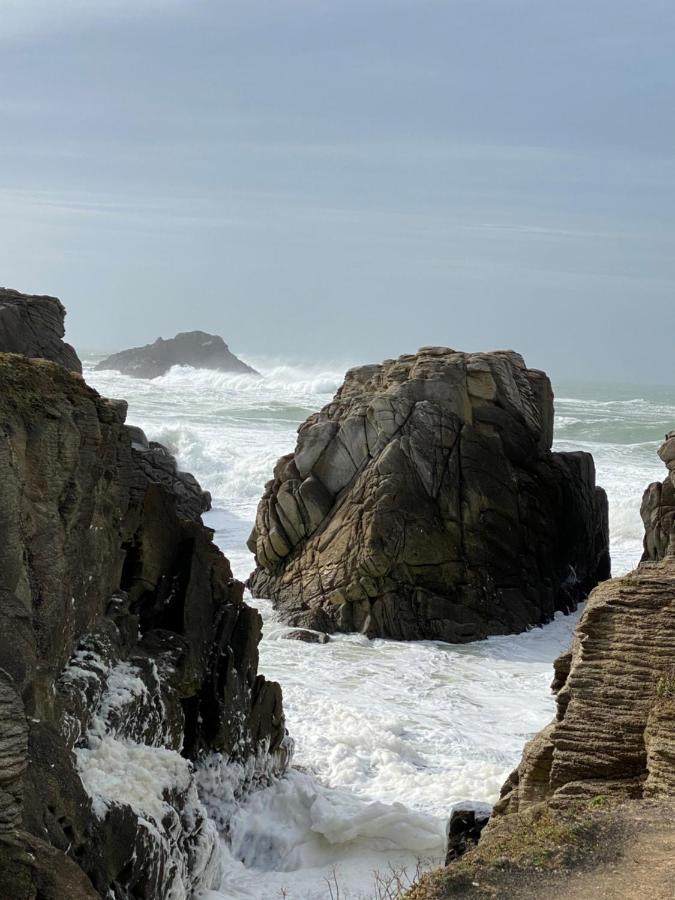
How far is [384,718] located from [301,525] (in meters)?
8.60

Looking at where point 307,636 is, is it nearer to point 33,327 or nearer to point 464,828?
point 33,327

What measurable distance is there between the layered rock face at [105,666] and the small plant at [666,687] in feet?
14.5

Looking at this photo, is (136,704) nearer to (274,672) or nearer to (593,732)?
(593,732)

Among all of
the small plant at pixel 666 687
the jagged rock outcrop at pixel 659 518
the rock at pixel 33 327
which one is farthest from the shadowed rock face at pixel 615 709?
the jagged rock outcrop at pixel 659 518

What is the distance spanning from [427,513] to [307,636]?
3670mm

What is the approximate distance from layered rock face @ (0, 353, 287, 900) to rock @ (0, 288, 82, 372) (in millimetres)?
2913

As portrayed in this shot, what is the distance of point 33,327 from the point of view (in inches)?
666

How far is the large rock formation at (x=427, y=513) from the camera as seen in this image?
2503 centimetres

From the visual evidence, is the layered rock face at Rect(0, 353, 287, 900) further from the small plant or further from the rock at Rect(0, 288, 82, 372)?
the small plant

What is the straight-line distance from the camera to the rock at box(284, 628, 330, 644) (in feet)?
78.4

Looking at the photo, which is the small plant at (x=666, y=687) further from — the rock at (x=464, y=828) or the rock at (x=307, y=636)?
the rock at (x=307, y=636)

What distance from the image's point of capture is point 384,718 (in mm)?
18844

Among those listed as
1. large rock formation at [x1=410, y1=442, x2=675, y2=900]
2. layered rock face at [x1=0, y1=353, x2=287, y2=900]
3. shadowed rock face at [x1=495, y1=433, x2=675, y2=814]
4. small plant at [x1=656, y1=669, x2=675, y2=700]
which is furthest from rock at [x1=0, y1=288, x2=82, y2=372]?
small plant at [x1=656, y1=669, x2=675, y2=700]

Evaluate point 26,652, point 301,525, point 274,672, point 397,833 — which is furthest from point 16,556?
point 301,525
